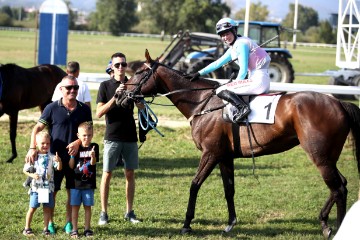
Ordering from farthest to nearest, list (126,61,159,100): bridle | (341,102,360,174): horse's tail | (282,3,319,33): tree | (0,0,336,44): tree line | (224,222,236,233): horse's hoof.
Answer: (282,3,319,33): tree
(0,0,336,44): tree line
(126,61,159,100): bridle
(224,222,236,233): horse's hoof
(341,102,360,174): horse's tail

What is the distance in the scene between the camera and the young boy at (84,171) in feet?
24.2

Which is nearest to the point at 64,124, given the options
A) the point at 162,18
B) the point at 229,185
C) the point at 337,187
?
the point at 229,185

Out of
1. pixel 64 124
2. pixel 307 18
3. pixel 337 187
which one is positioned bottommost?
pixel 337 187

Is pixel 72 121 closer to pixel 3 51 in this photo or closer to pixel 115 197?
pixel 115 197

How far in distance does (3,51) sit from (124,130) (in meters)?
39.9

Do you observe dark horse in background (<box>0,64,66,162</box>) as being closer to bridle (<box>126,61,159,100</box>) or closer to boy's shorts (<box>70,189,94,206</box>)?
bridle (<box>126,61,159,100</box>)

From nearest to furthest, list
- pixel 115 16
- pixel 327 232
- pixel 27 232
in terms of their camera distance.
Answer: pixel 27 232 < pixel 327 232 < pixel 115 16

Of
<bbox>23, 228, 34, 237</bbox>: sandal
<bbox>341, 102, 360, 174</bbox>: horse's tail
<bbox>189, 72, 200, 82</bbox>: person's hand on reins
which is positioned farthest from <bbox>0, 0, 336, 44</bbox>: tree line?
<bbox>23, 228, 34, 237</bbox>: sandal

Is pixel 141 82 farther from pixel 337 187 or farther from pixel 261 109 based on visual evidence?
pixel 337 187

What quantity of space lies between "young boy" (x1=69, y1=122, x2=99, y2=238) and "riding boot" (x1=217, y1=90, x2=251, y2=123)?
66.9 inches

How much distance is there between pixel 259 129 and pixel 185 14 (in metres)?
78.9

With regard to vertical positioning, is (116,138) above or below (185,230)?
above

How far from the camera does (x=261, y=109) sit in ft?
26.3

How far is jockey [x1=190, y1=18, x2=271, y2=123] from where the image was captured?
26.0ft
